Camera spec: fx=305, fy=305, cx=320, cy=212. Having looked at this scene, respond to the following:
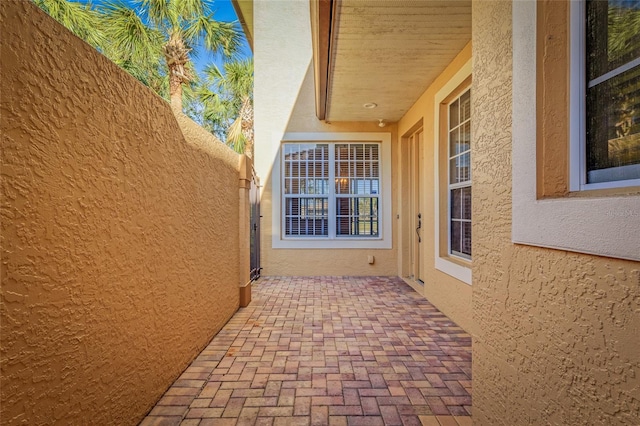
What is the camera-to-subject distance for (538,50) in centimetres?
134

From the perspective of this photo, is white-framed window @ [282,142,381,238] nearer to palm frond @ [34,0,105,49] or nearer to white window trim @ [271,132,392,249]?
white window trim @ [271,132,392,249]

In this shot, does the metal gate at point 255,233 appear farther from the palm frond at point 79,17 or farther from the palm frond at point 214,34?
the palm frond at point 79,17

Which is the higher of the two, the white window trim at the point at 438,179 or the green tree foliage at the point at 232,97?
the green tree foliage at the point at 232,97

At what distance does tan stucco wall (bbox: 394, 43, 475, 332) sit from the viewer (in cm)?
356

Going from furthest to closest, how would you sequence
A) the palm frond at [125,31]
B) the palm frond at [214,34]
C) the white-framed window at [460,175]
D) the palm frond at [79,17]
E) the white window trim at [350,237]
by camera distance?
the palm frond at [214,34], the palm frond at [79,17], the palm frond at [125,31], the white window trim at [350,237], the white-framed window at [460,175]

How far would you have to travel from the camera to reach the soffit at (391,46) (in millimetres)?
2920

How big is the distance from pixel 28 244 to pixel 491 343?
2.20m

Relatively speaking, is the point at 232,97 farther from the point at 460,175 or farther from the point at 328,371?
the point at 328,371

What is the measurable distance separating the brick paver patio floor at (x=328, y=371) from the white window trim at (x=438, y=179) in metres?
0.61

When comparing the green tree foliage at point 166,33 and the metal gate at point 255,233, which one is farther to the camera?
the green tree foliage at point 166,33

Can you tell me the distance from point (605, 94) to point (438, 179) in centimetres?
310

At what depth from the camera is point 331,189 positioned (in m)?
6.52

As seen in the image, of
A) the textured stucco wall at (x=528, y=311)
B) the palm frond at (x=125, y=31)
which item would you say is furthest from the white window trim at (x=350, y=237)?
the textured stucco wall at (x=528, y=311)

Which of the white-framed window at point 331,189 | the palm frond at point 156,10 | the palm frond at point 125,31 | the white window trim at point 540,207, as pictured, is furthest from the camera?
the palm frond at point 156,10
